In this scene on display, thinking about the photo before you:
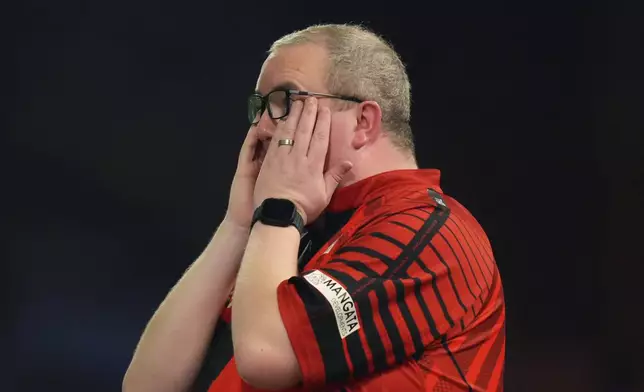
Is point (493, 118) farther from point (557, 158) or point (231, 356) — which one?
point (231, 356)

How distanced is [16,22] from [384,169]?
59.2 inches

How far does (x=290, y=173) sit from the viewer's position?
1040 mm

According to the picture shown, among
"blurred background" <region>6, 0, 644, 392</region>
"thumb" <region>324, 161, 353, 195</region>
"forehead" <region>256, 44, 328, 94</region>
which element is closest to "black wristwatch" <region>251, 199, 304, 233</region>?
"thumb" <region>324, 161, 353, 195</region>

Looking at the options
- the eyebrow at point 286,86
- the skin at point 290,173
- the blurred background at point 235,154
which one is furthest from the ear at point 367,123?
the blurred background at point 235,154

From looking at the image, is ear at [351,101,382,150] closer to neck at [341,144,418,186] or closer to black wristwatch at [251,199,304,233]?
neck at [341,144,418,186]

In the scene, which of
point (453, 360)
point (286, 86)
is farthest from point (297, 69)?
point (453, 360)

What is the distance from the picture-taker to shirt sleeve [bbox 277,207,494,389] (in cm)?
87

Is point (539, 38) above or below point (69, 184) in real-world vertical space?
above

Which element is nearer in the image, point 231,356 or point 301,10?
point 231,356

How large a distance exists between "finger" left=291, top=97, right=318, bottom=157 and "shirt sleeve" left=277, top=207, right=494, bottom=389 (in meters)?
0.16

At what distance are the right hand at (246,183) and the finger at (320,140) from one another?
19 cm

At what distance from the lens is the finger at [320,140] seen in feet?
3.48

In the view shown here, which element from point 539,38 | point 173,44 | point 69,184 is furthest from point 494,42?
point 69,184

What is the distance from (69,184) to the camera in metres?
2.21
